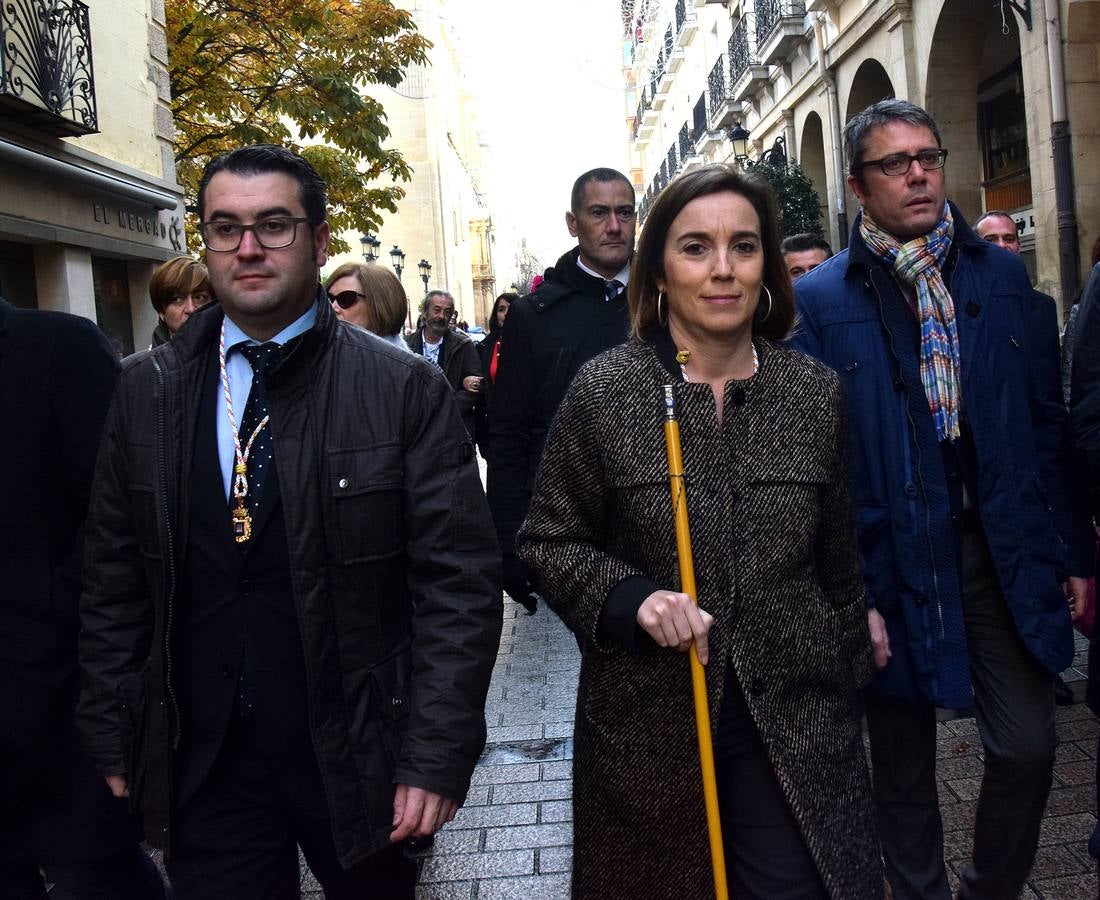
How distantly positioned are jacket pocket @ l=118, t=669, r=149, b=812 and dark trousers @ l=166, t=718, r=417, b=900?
0.42 ft

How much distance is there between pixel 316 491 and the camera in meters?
→ 2.55

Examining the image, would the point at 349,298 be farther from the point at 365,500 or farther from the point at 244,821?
the point at 244,821

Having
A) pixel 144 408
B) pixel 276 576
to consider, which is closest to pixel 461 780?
pixel 276 576

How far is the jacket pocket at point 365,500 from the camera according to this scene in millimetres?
2553

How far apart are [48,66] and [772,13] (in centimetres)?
1416

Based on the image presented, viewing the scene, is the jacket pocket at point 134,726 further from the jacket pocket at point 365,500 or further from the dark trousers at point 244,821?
the jacket pocket at point 365,500

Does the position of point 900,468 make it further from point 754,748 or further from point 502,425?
point 502,425

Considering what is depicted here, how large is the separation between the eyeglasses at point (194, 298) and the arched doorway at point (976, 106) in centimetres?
1106

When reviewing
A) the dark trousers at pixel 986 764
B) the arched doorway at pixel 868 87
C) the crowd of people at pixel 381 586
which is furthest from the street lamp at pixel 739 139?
the crowd of people at pixel 381 586

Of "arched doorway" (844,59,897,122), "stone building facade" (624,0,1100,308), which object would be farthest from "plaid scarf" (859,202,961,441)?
"arched doorway" (844,59,897,122)

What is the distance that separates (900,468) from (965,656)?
531 mm

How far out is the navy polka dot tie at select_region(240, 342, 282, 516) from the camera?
8.48ft

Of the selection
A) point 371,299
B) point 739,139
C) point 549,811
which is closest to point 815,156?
point 739,139

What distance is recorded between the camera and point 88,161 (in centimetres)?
1228
